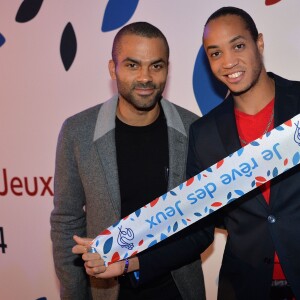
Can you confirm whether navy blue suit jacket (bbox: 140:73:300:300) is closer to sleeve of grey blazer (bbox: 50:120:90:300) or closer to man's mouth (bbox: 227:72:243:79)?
man's mouth (bbox: 227:72:243:79)

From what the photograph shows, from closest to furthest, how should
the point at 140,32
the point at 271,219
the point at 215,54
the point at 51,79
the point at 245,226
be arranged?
the point at 271,219
the point at 245,226
the point at 215,54
the point at 140,32
the point at 51,79

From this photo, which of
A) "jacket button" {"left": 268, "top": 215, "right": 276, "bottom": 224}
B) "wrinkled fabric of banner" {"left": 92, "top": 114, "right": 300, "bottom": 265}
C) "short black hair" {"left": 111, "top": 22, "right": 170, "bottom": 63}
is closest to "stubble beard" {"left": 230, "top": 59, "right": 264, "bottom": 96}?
"wrinkled fabric of banner" {"left": 92, "top": 114, "right": 300, "bottom": 265}

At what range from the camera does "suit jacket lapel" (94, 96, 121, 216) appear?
2.04m

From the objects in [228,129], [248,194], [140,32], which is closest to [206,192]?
[248,194]

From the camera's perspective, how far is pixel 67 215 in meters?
2.14

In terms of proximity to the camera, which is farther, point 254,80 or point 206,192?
point 254,80

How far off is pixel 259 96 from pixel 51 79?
1.49 m

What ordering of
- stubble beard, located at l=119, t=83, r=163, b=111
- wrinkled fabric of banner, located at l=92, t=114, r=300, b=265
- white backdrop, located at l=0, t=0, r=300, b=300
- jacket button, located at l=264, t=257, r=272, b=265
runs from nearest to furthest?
wrinkled fabric of banner, located at l=92, t=114, r=300, b=265
jacket button, located at l=264, t=257, r=272, b=265
stubble beard, located at l=119, t=83, r=163, b=111
white backdrop, located at l=0, t=0, r=300, b=300

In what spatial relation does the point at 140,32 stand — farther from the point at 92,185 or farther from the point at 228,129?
the point at 92,185

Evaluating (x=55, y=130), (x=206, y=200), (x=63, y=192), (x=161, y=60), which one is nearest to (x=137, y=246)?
(x=206, y=200)

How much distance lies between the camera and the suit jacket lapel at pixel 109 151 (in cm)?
204

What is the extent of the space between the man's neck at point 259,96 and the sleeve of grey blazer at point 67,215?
0.86 m

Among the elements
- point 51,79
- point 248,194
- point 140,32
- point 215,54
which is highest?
point 51,79

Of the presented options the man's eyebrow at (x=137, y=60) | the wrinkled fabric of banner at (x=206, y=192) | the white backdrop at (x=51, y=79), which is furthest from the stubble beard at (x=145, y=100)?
the white backdrop at (x=51, y=79)
